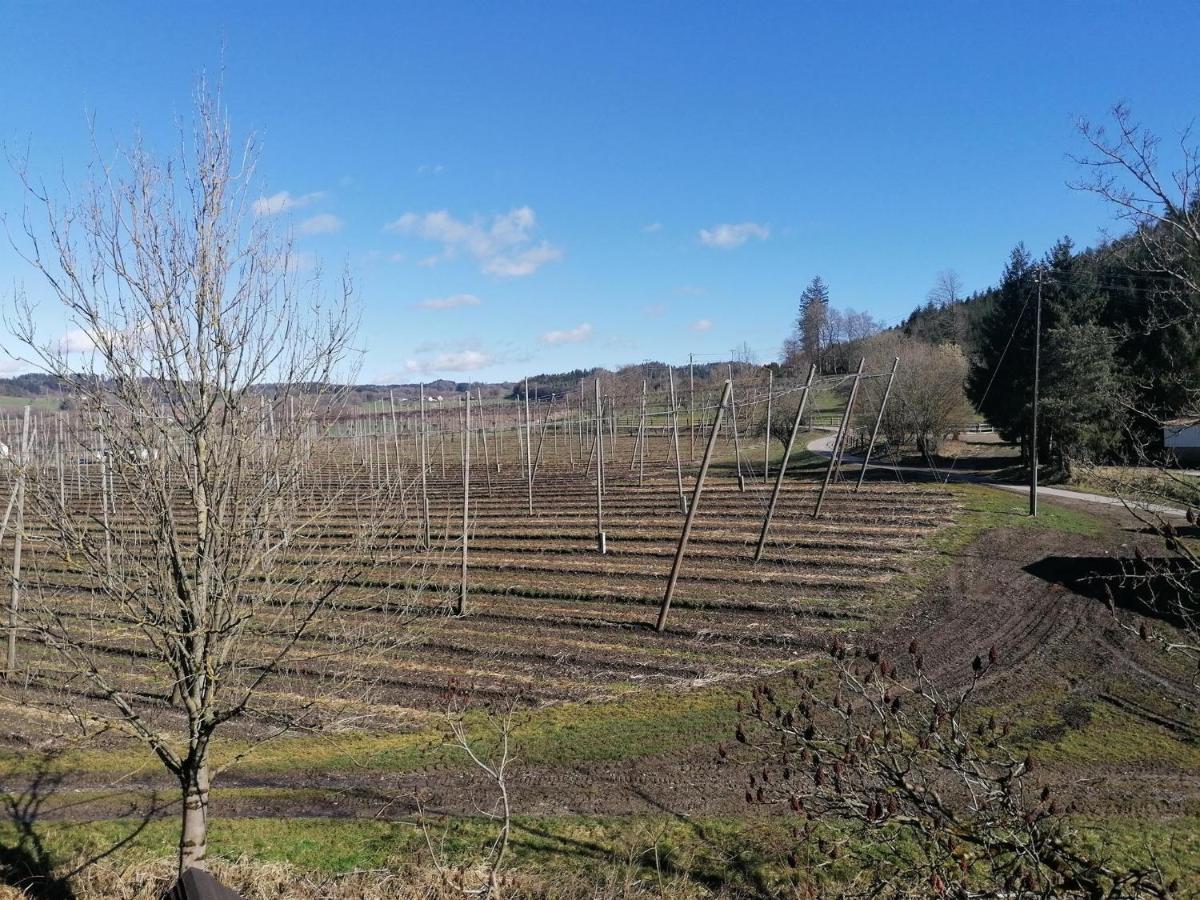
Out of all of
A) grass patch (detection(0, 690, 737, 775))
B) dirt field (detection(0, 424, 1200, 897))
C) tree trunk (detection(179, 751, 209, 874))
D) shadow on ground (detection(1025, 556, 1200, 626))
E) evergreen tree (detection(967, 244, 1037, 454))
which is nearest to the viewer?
tree trunk (detection(179, 751, 209, 874))

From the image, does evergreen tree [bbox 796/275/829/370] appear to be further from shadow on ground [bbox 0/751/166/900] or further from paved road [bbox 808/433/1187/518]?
shadow on ground [bbox 0/751/166/900]

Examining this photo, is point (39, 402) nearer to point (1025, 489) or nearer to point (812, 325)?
point (1025, 489)

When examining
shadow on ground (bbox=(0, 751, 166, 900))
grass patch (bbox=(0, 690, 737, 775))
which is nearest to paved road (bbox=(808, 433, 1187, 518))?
grass patch (bbox=(0, 690, 737, 775))

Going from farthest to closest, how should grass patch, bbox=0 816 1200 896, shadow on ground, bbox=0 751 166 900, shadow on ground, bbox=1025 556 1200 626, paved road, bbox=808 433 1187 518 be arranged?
1. paved road, bbox=808 433 1187 518
2. shadow on ground, bbox=1025 556 1200 626
3. grass patch, bbox=0 816 1200 896
4. shadow on ground, bbox=0 751 166 900

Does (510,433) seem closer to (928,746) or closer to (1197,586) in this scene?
(1197,586)

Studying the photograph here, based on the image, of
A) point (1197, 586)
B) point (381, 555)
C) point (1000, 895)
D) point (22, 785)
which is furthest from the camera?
point (1197, 586)

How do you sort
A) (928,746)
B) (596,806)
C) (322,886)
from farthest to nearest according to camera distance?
(596,806), (322,886), (928,746)

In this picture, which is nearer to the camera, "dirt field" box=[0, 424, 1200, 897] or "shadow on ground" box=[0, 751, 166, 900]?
"shadow on ground" box=[0, 751, 166, 900]

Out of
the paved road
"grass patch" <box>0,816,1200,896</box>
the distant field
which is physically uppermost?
the distant field

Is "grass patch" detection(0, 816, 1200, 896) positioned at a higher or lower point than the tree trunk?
lower

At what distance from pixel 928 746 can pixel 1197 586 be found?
45.8 ft

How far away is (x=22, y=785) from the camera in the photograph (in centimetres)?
1021

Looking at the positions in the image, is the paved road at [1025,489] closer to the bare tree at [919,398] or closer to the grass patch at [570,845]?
the bare tree at [919,398]

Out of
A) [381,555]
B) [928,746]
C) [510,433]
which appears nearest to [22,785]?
[381,555]
